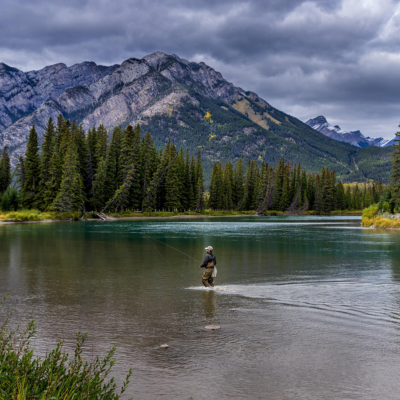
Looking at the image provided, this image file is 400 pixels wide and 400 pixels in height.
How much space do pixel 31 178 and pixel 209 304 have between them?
91.4 m

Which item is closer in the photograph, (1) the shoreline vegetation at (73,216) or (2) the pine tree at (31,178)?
(1) the shoreline vegetation at (73,216)

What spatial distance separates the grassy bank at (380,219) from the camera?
64.0m

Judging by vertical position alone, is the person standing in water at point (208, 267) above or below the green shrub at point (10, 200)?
below

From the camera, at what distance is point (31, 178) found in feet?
317

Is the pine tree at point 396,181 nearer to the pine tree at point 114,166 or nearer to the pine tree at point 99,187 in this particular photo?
the pine tree at point 114,166

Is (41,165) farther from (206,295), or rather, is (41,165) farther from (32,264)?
(206,295)

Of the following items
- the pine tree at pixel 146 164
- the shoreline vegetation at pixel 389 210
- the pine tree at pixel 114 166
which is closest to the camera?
the shoreline vegetation at pixel 389 210

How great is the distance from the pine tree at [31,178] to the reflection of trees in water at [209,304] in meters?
85.9

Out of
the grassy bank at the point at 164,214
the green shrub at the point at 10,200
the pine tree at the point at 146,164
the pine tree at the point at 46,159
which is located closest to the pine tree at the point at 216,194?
the grassy bank at the point at 164,214

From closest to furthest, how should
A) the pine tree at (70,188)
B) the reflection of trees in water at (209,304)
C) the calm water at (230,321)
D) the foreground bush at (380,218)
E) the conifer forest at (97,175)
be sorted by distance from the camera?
the calm water at (230,321)
the reflection of trees in water at (209,304)
the foreground bush at (380,218)
the pine tree at (70,188)
the conifer forest at (97,175)

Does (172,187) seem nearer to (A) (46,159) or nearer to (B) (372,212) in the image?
A: (A) (46,159)

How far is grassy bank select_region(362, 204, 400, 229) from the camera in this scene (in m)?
64.0

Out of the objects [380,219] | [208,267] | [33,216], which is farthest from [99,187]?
[208,267]

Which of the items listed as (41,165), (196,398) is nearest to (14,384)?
(196,398)
